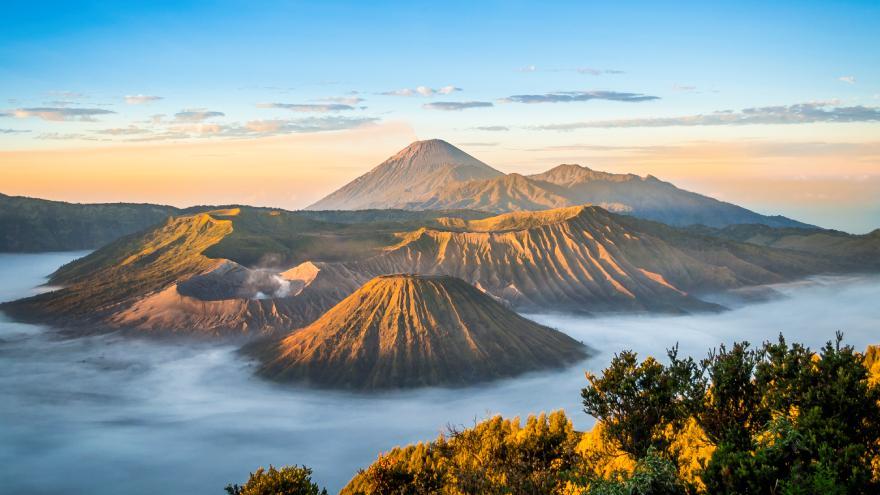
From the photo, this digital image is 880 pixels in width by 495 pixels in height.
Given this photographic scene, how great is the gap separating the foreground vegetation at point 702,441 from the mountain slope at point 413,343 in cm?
7347

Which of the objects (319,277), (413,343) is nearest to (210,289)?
(319,277)

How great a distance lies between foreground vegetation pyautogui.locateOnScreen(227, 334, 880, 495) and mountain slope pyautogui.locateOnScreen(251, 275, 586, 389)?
7347cm

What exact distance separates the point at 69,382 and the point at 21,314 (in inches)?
2362

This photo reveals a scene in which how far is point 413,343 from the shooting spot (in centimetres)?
11375

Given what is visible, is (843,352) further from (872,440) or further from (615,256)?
(615,256)

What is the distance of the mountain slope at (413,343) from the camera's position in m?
111

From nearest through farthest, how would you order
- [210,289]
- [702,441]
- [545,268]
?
1. [702,441]
2. [210,289]
3. [545,268]

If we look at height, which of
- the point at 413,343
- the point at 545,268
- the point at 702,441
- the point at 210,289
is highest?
the point at 545,268

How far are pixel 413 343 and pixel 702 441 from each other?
84673 mm

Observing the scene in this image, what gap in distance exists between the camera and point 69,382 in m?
114

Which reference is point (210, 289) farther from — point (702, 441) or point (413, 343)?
point (702, 441)

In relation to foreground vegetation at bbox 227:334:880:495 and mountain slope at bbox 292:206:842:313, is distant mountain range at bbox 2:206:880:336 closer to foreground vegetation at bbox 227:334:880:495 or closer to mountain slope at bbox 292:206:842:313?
mountain slope at bbox 292:206:842:313

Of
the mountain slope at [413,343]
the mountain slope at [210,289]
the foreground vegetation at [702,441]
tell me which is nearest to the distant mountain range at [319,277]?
the mountain slope at [210,289]

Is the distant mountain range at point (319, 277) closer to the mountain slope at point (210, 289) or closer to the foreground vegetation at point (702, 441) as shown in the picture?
the mountain slope at point (210, 289)
